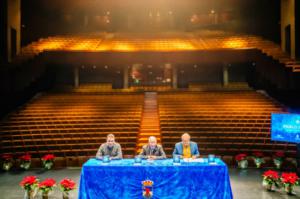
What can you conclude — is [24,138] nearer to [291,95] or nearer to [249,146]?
[249,146]

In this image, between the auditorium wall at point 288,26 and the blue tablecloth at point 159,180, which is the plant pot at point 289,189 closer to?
the blue tablecloth at point 159,180

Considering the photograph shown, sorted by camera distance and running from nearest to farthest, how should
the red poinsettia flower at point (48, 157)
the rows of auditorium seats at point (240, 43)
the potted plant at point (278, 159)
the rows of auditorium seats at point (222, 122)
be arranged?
the potted plant at point (278, 159) → the red poinsettia flower at point (48, 157) → the rows of auditorium seats at point (222, 122) → the rows of auditorium seats at point (240, 43)

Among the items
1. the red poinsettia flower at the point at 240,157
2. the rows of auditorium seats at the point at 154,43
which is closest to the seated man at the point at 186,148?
A: the red poinsettia flower at the point at 240,157

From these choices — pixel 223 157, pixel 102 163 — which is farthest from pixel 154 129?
pixel 102 163

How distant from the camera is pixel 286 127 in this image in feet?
18.0

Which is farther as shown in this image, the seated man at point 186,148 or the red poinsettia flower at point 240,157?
the red poinsettia flower at point 240,157

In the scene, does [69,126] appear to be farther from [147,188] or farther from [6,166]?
[147,188]

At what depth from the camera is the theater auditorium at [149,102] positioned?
4.31m

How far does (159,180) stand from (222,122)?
574 cm

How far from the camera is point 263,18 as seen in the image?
1812 cm

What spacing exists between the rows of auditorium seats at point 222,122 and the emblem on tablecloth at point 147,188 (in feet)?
13.4

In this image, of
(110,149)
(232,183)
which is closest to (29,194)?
(110,149)

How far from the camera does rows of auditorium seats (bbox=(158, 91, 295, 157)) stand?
8102mm

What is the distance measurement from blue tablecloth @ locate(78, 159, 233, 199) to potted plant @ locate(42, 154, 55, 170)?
354 centimetres
